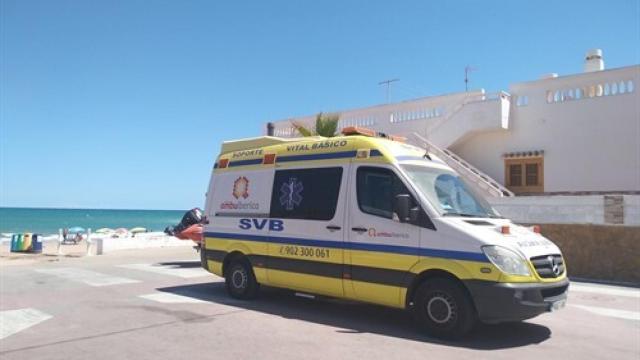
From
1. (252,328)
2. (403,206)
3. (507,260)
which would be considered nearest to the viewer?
(507,260)

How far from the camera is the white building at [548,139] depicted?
16484mm

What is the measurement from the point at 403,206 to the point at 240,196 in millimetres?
3711

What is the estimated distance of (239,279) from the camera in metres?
9.79

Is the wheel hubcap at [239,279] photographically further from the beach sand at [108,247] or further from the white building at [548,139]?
the beach sand at [108,247]

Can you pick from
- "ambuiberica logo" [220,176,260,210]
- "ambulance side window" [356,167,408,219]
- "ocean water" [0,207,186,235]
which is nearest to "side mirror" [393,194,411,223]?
"ambulance side window" [356,167,408,219]

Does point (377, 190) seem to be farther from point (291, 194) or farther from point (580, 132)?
point (580, 132)

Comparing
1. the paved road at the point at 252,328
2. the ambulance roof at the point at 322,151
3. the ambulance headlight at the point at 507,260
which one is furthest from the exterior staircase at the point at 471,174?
the ambulance headlight at the point at 507,260

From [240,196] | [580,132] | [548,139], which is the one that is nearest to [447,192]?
[240,196]

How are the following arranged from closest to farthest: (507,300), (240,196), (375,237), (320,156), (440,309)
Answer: (507,300), (440,309), (375,237), (320,156), (240,196)

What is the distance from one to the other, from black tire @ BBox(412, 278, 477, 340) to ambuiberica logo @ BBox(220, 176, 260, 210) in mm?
3596

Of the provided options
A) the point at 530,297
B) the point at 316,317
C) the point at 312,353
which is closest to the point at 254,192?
the point at 316,317

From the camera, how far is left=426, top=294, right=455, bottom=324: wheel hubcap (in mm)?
6969

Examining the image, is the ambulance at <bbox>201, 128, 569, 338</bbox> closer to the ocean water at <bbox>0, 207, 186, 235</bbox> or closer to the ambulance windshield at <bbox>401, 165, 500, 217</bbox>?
the ambulance windshield at <bbox>401, 165, 500, 217</bbox>

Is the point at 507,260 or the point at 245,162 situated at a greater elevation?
the point at 245,162
